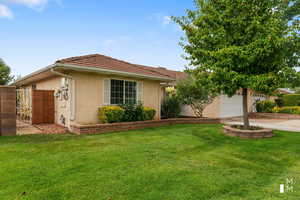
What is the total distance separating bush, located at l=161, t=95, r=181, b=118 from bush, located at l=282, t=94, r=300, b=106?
15.4 m

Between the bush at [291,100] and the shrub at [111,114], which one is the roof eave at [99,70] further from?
the bush at [291,100]

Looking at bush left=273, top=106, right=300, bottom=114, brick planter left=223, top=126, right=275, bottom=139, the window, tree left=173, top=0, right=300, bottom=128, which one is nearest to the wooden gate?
the window

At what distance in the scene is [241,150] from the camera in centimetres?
Answer: 547

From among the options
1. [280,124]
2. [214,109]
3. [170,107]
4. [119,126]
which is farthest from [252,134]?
[214,109]

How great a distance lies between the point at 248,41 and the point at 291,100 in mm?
17838

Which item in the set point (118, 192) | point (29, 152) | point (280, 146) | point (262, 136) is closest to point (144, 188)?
point (118, 192)

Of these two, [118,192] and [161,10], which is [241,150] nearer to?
[118,192]

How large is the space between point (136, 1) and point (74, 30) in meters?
5.63

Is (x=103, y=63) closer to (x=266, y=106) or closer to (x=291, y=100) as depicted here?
(x=266, y=106)

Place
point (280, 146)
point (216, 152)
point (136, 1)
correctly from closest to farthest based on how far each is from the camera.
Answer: point (216, 152)
point (280, 146)
point (136, 1)

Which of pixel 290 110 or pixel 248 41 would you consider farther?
pixel 290 110

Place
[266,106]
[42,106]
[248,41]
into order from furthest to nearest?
[266,106]
[42,106]
[248,41]

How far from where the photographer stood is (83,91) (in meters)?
8.38

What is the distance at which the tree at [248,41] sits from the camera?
6211 millimetres
